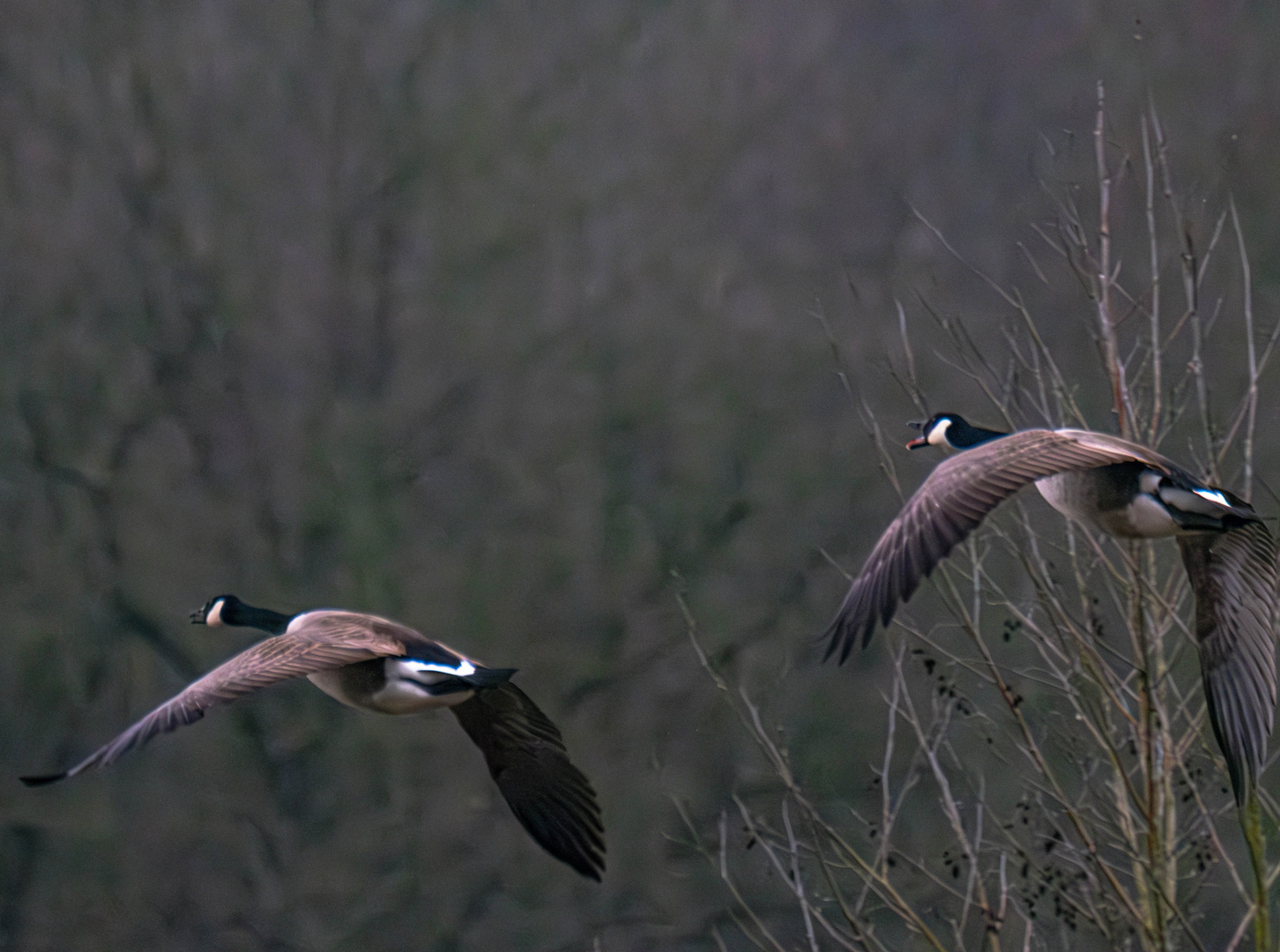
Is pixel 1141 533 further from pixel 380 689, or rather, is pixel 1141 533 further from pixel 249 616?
pixel 249 616

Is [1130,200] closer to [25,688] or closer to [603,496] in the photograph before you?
[603,496]

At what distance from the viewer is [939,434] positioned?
1.96 m

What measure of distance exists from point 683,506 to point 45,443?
1402mm

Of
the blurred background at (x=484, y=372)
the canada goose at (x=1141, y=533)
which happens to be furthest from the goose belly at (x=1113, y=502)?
the blurred background at (x=484, y=372)

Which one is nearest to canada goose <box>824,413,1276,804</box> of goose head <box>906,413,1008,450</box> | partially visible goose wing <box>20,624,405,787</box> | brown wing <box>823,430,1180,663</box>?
brown wing <box>823,430,1180,663</box>

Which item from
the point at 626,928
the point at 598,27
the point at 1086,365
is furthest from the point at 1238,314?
the point at 626,928

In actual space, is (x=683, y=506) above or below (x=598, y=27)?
below

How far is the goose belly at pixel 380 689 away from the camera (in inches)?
56.7

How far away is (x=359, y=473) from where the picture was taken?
285 centimetres

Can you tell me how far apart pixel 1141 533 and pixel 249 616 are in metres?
1.42

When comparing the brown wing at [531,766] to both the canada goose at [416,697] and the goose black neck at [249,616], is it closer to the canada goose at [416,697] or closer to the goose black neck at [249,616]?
the canada goose at [416,697]

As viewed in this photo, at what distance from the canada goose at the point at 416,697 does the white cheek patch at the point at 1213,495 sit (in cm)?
79

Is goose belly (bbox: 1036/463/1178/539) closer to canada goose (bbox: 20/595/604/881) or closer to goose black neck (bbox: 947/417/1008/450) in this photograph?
goose black neck (bbox: 947/417/1008/450)

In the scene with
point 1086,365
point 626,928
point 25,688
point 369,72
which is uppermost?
point 369,72
